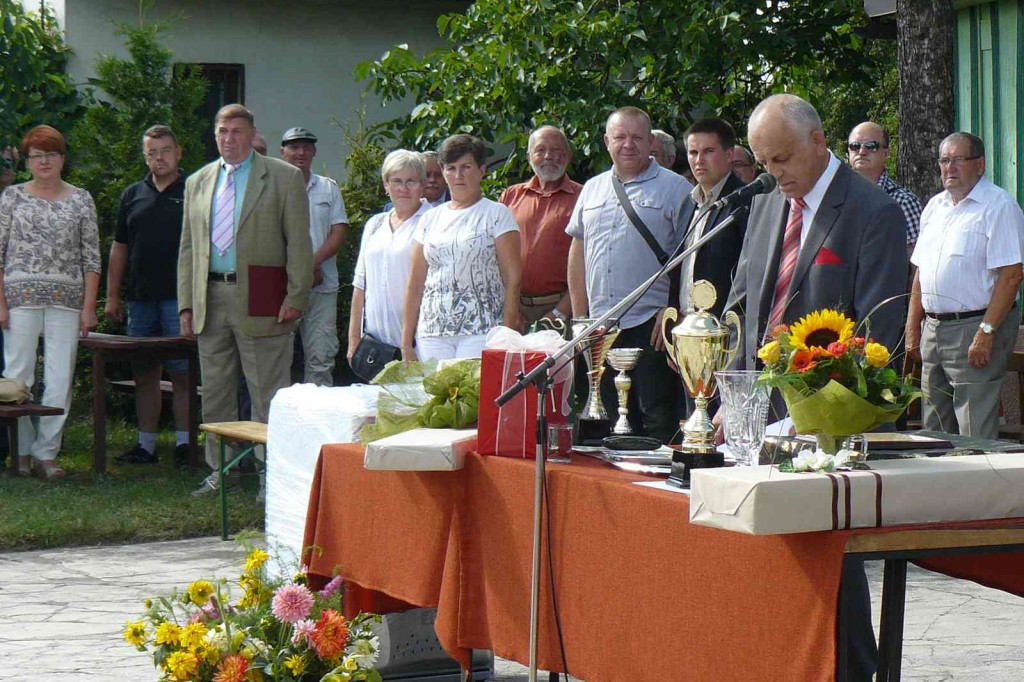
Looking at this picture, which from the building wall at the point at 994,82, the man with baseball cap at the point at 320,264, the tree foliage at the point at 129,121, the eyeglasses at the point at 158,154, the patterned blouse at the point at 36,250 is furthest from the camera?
the tree foliage at the point at 129,121

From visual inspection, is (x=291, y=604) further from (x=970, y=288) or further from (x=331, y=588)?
(x=970, y=288)

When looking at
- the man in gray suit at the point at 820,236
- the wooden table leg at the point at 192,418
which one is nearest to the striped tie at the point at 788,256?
the man in gray suit at the point at 820,236

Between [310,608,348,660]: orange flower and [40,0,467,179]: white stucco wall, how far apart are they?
430 inches

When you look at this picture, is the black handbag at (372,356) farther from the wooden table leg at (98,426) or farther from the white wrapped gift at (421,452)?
the white wrapped gift at (421,452)

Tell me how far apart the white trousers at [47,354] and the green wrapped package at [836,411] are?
6.95 m

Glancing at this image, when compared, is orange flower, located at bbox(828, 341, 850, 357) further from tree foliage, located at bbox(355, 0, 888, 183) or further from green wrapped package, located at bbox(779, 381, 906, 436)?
tree foliage, located at bbox(355, 0, 888, 183)

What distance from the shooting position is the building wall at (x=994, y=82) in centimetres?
994

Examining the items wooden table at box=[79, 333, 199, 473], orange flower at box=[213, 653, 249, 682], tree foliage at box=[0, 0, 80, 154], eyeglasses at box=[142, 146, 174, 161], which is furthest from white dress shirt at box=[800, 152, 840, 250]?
tree foliage at box=[0, 0, 80, 154]

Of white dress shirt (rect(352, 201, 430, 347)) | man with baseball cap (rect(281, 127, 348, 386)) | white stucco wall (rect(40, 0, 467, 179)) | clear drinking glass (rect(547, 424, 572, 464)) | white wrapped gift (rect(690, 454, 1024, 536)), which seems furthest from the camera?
white stucco wall (rect(40, 0, 467, 179))

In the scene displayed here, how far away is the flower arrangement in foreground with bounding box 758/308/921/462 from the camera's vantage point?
117 inches

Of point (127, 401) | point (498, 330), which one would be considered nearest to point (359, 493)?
point (498, 330)

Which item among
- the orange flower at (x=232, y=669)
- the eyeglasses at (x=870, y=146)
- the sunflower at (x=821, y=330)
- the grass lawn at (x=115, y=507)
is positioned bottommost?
the grass lawn at (x=115, y=507)

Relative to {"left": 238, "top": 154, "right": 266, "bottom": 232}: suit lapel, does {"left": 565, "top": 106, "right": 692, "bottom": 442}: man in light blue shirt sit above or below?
below

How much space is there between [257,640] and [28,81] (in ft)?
31.0
